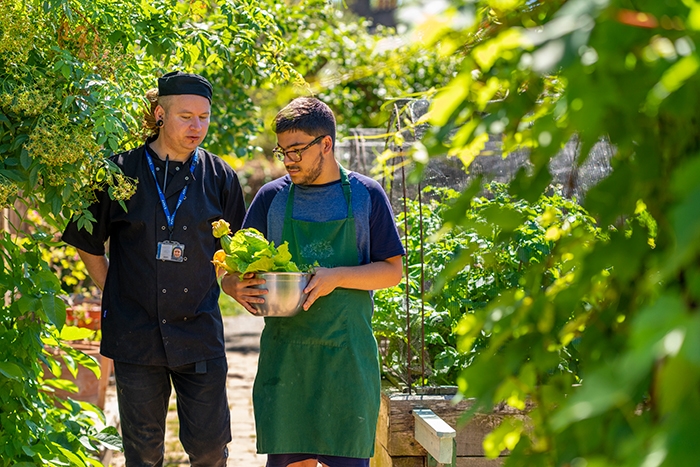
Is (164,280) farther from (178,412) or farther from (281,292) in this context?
(281,292)

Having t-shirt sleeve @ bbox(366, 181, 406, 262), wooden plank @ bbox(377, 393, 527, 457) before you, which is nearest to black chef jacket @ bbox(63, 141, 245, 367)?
t-shirt sleeve @ bbox(366, 181, 406, 262)

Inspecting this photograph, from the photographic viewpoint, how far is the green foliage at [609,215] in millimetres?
784

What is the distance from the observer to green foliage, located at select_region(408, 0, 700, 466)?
0.78 metres

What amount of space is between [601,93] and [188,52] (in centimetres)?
282

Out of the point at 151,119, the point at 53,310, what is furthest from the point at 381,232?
the point at 53,310

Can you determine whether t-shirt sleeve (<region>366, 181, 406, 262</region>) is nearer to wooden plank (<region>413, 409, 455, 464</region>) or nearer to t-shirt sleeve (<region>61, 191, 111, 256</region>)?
wooden plank (<region>413, 409, 455, 464</region>)

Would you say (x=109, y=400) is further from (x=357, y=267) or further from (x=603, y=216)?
(x=603, y=216)

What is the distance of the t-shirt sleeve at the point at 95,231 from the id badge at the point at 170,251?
25 cm

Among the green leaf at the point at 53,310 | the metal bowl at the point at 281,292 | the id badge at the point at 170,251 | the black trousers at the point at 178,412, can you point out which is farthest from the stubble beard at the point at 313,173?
the green leaf at the point at 53,310

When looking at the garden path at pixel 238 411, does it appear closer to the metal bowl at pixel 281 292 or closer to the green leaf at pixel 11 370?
the green leaf at pixel 11 370

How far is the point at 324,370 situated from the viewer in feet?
11.1

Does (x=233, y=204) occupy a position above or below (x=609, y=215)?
above

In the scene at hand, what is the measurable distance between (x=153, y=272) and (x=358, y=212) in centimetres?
90

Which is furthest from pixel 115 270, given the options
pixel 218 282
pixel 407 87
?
pixel 407 87
